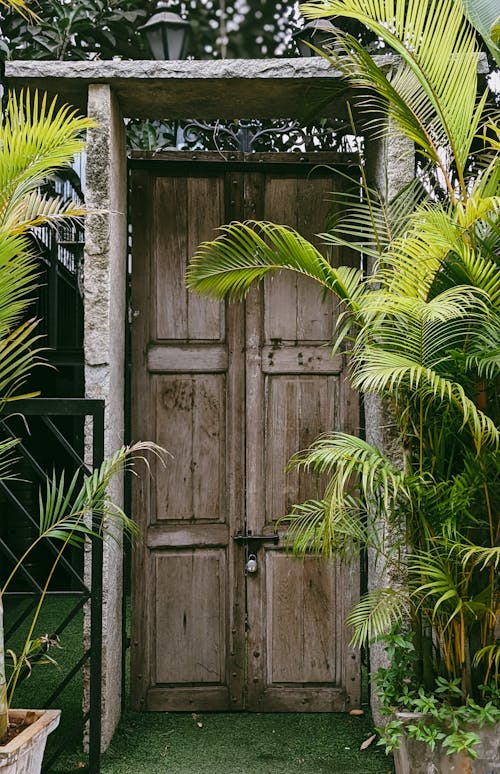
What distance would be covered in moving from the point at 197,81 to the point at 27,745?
2.91 m

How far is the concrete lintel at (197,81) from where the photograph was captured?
3.46 m

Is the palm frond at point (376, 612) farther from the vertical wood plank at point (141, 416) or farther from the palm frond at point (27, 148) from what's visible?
the palm frond at point (27, 148)

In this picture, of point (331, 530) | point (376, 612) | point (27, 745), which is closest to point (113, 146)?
point (331, 530)

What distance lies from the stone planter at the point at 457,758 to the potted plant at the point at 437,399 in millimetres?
19

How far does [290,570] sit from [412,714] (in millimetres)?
1272

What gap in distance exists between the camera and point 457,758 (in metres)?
2.69

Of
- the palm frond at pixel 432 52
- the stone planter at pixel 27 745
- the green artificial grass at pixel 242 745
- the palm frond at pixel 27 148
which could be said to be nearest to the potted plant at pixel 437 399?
the palm frond at pixel 432 52

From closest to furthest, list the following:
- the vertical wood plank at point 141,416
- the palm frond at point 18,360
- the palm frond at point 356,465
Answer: the palm frond at point 356,465 < the palm frond at point 18,360 < the vertical wood plank at point 141,416

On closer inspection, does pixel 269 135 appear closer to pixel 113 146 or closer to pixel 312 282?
pixel 312 282

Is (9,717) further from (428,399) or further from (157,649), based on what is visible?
(428,399)

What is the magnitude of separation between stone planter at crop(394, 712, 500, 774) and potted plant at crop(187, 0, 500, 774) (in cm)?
2

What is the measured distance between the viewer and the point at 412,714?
277 cm

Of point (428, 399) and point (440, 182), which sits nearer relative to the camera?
point (428, 399)

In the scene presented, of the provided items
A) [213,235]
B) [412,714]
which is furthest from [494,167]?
[412,714]
